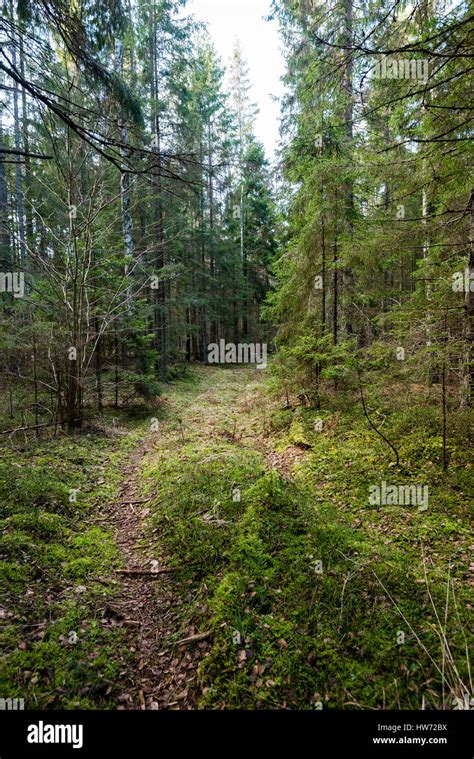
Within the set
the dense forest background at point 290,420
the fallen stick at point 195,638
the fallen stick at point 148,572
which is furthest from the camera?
the fallen stick at point 148,572

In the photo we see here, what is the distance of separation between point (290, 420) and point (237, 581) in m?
5.35

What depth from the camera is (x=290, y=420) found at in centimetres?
827

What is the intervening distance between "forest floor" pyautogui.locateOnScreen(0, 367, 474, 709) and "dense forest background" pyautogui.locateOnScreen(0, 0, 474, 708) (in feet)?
0.08

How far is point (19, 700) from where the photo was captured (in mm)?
2223

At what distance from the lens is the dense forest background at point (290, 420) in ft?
8.37

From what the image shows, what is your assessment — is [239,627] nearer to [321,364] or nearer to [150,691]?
[150,691]

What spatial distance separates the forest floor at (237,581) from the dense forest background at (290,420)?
23mm

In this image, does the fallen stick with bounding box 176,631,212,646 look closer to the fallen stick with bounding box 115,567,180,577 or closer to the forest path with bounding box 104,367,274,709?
the forest path with bounding box 104,367,274,709

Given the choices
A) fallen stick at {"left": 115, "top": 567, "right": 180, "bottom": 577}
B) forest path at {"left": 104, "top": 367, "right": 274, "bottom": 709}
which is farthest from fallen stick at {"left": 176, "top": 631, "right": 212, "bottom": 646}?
fallen stick at {"left": 115, "top": 567, "right": 180, "bottom": 577}

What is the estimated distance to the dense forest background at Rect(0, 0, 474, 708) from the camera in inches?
100

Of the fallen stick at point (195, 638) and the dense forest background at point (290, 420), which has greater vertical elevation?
the dense forest background at point (290, 420)

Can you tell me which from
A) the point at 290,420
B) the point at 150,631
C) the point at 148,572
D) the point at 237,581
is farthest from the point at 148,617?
the point at 290,420

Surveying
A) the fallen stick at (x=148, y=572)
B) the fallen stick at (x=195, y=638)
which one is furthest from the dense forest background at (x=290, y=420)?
the fallen stick at (x=148, y=572)

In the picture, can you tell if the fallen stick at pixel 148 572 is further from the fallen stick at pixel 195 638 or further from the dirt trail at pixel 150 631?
the fallen stick at pixel 195 638
